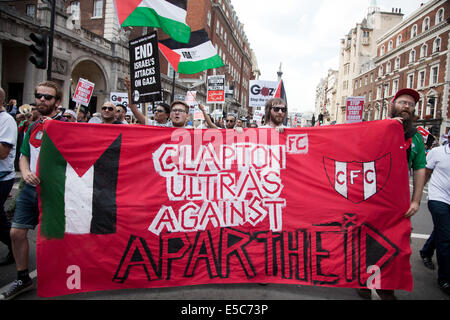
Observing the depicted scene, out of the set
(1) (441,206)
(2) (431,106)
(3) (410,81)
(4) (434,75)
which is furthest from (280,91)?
(3) (410,81)

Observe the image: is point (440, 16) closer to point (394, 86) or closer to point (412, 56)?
point (412, 56)

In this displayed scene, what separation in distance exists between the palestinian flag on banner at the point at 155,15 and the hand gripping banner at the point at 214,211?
244 cm

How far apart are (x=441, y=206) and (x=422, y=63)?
135 feet

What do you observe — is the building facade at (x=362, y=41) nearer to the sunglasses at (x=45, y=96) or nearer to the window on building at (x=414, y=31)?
the window on building at (x=414, y=31)

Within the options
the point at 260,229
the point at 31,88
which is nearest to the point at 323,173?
the point at 260,229

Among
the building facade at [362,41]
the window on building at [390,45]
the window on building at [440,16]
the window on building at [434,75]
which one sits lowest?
the window on building at [434,75]

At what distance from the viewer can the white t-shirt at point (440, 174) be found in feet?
11.0

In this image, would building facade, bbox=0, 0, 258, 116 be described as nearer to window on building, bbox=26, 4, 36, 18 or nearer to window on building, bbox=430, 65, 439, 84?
window on building, bbox=26, 4, 36, 18

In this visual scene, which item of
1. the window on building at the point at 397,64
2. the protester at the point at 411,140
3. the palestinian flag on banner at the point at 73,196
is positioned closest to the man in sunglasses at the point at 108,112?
the palestinian flag on banner at the point at 73,196

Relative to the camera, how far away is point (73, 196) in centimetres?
292

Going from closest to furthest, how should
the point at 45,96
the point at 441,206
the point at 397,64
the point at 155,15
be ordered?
the point at 45,96
the point at 441,206
the point at 155,15
the point at 397,64

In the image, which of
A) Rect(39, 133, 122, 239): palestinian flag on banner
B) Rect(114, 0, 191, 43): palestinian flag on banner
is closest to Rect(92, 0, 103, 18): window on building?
Rect(114, 0, 191, 43): palestinian flag on banner

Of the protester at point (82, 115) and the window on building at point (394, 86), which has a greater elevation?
the window on building at point (394, 86)
